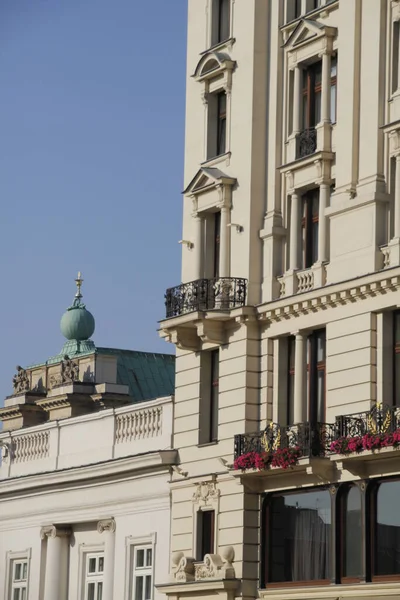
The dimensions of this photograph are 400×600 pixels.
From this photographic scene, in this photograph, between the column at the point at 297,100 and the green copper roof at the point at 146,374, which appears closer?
the column at the point at 297,100

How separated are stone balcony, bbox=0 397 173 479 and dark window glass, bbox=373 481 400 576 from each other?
9.57 m

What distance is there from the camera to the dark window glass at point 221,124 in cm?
5134

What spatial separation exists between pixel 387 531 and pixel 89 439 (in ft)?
48.1

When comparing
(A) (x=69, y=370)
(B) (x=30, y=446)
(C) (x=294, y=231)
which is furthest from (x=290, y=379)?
(A) (x=69, y=370)

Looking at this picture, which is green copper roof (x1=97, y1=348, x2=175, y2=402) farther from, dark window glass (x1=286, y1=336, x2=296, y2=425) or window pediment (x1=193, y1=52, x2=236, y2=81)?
dark window glass (x1=286, y1=336, x2=296, y2=425)

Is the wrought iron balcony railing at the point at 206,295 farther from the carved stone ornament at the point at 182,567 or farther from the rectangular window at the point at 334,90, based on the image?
the carved stone ornament at the point at 182,567

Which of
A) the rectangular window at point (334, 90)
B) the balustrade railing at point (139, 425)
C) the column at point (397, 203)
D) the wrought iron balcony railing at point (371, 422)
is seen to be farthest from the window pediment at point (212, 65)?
the wrought iron balcony railing at point (371, 422)

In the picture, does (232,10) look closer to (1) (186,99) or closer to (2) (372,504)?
(1) (186,99)

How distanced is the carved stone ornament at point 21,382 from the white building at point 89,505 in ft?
120

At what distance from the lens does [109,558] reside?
53156 millimetres

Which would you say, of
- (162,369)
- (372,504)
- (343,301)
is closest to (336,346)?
(343,301)

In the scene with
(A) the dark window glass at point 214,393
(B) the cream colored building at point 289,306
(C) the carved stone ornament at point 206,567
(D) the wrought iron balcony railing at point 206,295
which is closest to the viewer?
(B) the cream colored building at point 289,306

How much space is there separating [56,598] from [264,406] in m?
12.0

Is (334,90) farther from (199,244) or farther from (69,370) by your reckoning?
(69,370)
